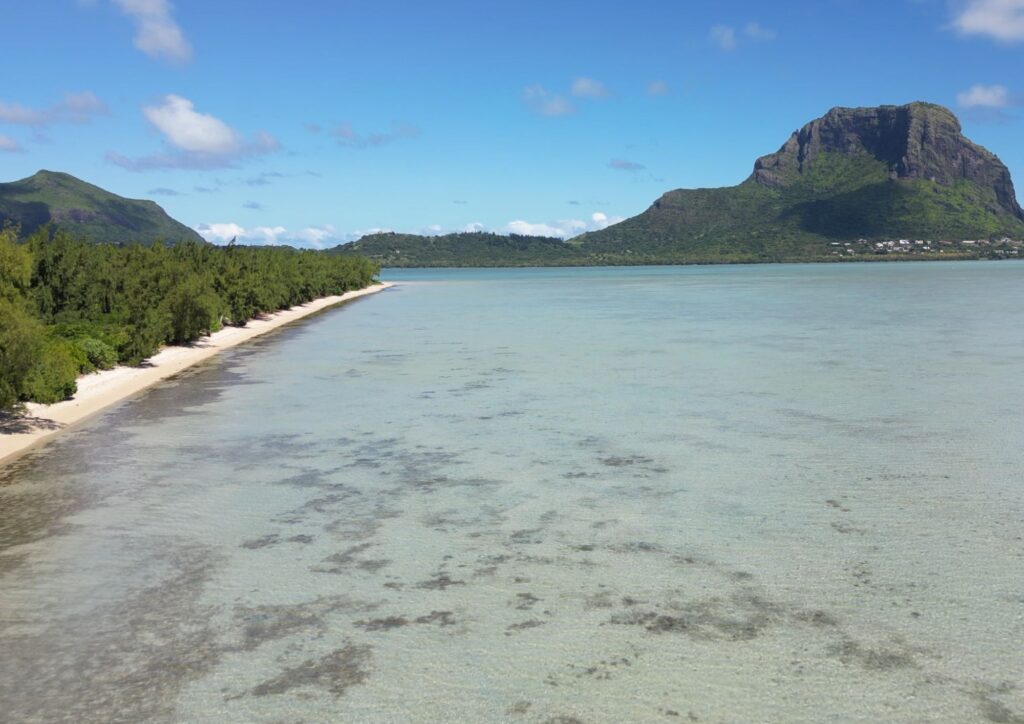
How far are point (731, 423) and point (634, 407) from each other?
2.63 metres

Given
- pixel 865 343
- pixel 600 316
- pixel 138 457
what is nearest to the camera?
pixel 138 457

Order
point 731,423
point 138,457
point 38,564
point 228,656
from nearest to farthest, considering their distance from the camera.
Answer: point 228,656, point 38,564, point 138,457, point 731,423

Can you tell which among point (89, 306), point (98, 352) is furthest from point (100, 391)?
point (89, 306)

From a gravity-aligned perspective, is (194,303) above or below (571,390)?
above

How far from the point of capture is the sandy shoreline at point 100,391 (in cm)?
1550

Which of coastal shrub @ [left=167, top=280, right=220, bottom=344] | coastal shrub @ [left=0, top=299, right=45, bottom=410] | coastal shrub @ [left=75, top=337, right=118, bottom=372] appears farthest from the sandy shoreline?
coastal shrub @ [left=0, top=299, right=45, bottom=410]

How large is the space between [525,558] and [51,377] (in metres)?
13.2

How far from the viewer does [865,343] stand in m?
31.6

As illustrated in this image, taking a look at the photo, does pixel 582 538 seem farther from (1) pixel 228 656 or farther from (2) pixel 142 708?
(2) pixel 142 708

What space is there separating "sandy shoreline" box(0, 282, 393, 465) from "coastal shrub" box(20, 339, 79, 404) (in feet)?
0.98

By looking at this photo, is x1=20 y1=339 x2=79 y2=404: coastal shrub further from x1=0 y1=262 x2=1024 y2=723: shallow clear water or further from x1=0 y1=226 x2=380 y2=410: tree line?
x1=0 y1=262 x2=1024 y2=723: shallow clear water

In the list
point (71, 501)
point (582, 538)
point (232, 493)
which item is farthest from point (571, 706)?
point (71, 501)

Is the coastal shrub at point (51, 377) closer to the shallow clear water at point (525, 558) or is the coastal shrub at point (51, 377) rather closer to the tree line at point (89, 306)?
the tree line at point (89, 306)

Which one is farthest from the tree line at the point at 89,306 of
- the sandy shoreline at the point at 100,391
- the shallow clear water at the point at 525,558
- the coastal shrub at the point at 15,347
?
the shallow clear water at the point at 525,558
